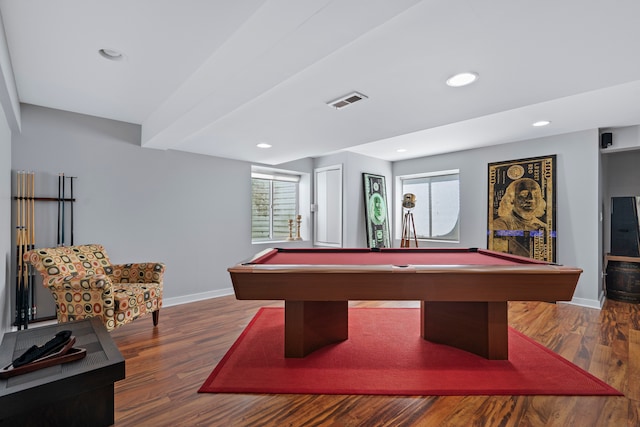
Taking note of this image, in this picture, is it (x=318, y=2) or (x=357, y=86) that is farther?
(x=357, y=86)

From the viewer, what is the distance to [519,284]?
1989 millimetres

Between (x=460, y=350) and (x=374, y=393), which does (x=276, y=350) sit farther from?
(x=460, y=350)

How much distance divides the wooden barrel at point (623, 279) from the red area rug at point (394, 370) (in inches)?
100

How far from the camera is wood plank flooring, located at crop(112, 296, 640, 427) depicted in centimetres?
169

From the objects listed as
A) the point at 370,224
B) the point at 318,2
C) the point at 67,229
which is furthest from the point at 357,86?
the point at 370,224

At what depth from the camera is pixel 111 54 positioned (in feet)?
7.14

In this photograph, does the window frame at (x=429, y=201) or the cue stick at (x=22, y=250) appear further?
the window frame at (x=429, y=201)

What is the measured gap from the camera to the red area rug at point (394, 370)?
1.99m

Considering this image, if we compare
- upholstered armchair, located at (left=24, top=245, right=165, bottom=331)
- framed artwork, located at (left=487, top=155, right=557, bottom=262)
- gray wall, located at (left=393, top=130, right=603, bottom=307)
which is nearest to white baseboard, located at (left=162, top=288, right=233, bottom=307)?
upholstered armchair, located at (left=24, top=245, right=165, bottom=331)

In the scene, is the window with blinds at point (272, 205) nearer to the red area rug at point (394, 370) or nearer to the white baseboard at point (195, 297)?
the white baseboard at point (195, 297)

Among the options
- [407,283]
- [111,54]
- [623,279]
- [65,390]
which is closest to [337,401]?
[407,283]

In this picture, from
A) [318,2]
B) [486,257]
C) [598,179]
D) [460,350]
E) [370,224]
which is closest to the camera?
[318,2]

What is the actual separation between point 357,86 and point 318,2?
2.71 ft

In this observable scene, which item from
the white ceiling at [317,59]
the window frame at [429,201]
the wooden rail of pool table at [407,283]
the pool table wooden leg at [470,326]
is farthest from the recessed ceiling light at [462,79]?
the window frame at [429,201]
